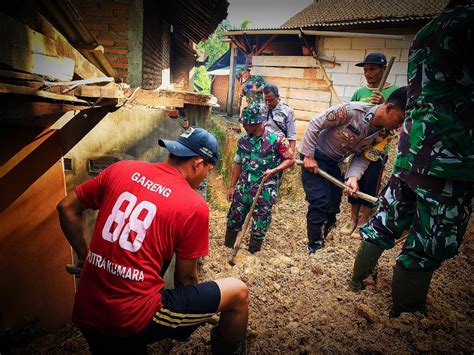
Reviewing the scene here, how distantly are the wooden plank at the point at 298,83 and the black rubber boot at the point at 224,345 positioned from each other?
27.1 ft

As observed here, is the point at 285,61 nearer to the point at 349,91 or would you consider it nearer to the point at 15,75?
the point at 349,91

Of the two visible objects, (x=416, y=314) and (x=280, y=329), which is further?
(x=280, y=329)

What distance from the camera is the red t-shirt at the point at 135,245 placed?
57.3 inches

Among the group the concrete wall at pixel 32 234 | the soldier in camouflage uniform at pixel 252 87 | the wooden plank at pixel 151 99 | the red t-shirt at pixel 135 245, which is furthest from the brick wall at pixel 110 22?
the soldier in camouflage uniform at pixel 252 87

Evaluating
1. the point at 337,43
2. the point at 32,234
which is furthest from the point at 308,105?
the point at 32,234

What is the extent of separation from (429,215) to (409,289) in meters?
0.56

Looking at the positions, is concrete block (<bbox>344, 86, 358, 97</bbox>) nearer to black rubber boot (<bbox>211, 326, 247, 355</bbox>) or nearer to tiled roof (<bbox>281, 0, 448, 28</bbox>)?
tiled roof (<bbox>281, 0, 448, 28</bbox>)

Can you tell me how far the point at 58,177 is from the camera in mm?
2877

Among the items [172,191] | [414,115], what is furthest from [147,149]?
[414,115]

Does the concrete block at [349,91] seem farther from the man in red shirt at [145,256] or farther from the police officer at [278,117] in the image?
the man in red shirt at [145,256]

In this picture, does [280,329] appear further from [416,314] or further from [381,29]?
[381,29]

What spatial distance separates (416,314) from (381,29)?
26.4ft

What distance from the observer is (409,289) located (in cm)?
181

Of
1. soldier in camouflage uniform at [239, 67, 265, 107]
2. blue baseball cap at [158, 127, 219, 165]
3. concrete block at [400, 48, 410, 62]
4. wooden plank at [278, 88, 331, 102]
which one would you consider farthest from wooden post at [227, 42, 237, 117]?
blue baseball cap at [158, 127, 219, 165]
